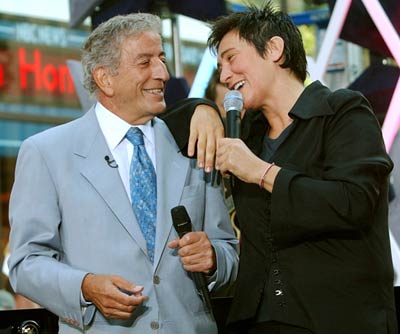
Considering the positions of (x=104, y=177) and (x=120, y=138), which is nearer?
(x=104, y=177)

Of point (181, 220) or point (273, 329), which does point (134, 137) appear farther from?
point (273, 329)

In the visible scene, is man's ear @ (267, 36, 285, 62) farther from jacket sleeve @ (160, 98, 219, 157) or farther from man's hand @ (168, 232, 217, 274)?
man's hand @ (168, 232, 217, 274)

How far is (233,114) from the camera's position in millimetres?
2223

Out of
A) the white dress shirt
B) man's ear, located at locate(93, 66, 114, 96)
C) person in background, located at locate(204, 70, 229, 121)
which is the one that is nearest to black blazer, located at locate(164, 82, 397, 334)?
the white dress shirt

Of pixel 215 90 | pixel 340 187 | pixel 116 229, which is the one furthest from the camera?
pixel 215 90

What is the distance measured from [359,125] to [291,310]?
1.69 ft

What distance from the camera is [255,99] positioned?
235cm

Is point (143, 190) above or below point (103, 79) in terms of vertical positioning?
below

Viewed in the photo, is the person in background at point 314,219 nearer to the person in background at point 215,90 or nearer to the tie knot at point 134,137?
the tie knot at point 134,137

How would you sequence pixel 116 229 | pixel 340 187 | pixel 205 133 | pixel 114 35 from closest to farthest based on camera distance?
pixel 340 187, pixel 116 229, pixel 205 133, pixel 114 35

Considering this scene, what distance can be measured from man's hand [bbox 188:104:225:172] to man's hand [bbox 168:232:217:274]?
22 cm

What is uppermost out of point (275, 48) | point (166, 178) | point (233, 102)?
Answer: point (275, 48)

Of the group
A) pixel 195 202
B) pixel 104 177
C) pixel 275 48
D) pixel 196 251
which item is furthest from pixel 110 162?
pixel 275 48

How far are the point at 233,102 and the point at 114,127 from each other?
421mm
